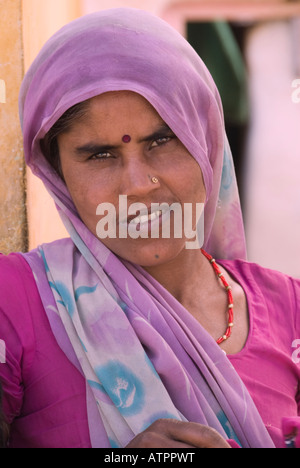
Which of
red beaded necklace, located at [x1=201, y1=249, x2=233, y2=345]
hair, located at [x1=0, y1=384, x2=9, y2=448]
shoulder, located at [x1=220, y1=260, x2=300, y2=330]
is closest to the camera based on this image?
hair, located at [x1=0, y1=384, x2=9, y2=448]

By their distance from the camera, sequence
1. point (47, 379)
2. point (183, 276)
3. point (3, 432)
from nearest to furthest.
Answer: point (3, 432), point (47, 379), point (183, 276)

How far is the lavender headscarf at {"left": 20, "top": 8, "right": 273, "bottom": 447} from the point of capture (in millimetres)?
1502

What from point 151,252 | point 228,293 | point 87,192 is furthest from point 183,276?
point 87,192

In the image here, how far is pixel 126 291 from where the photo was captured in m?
1.63

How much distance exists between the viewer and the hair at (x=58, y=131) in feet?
5.12

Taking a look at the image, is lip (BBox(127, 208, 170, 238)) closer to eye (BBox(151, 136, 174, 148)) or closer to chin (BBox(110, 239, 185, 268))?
chin (BBox(110, 239, 185, 268))

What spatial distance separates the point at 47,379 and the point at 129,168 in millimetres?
476

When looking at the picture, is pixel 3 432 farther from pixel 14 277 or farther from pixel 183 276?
pixel 183 276

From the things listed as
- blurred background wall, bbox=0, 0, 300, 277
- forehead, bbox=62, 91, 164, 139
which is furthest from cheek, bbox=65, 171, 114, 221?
blurred background wall, bbox=0, 0, 300, 277

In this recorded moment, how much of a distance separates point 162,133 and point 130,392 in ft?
1.83

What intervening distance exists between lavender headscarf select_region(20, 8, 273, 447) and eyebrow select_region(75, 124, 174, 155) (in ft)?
0.09

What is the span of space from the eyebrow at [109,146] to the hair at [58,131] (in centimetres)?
6

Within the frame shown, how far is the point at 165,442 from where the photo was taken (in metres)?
1.36

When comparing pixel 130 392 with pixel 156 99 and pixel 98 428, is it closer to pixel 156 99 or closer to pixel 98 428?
pixel 98 428
